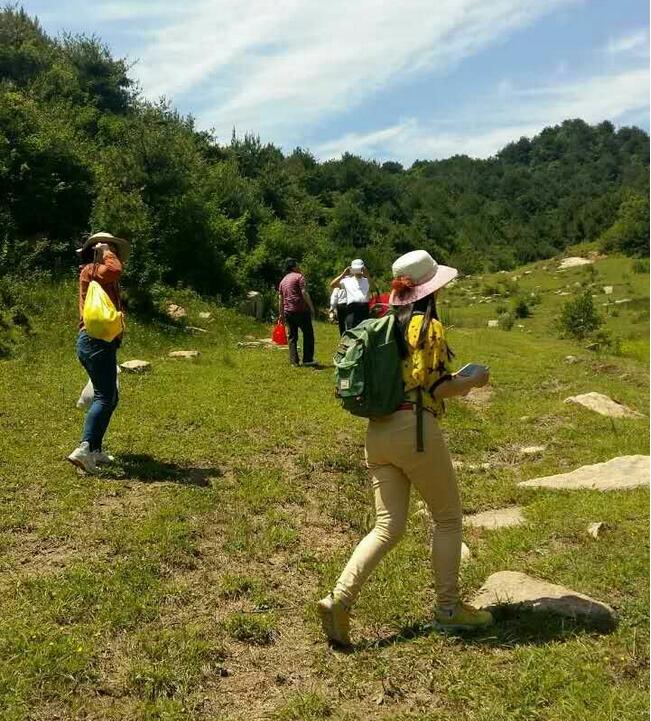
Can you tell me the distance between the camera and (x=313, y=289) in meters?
23.6

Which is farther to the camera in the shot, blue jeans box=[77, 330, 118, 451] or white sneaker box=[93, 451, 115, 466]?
white sneaker box=[93, 451, 115, 466]

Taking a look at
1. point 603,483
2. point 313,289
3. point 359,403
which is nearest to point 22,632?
point 359,403

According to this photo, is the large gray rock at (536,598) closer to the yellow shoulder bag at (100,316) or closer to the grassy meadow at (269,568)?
the grassy meadow at (269,568)

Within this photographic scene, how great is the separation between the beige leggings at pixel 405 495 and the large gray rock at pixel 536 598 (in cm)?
46

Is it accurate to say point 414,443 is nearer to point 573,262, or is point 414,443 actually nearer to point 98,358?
point 98,358

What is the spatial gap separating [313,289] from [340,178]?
31.9m

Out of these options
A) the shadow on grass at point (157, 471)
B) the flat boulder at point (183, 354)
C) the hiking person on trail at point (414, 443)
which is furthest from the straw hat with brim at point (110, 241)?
the flat boulder at point (183, 354)

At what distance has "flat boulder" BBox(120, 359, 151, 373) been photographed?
11.5 meters

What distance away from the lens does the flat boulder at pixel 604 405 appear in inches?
404

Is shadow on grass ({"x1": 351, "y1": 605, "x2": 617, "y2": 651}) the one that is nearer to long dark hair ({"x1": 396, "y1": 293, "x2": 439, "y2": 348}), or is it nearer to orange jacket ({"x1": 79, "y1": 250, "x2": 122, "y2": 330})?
long dark hair ({"x1": 396, "y1": 293, "x2": 439, "y2": 348})

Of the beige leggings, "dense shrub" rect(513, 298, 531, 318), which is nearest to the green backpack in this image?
the beige leggings

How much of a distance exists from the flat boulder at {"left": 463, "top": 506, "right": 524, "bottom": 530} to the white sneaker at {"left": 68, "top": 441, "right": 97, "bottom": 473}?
3.40 metres

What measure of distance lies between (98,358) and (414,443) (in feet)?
12.1

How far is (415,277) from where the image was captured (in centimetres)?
396
